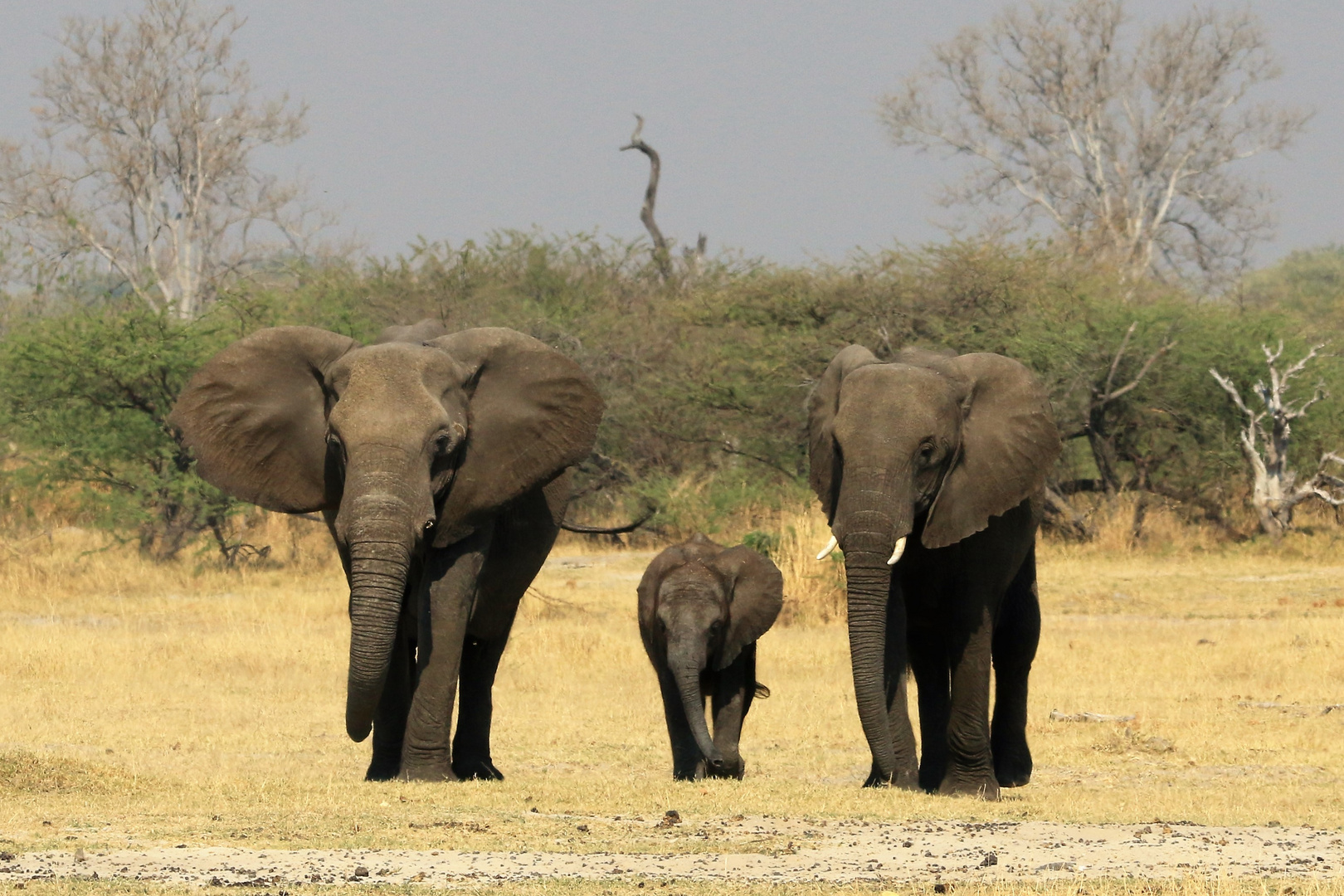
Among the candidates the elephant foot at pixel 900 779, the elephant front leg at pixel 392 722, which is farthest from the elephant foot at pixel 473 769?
the elephant foot at pixel 900 779

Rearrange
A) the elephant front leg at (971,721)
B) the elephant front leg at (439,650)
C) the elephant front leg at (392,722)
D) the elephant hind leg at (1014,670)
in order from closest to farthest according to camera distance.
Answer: the elephant front leg at (439,650)
the elephant front leg at (971,721)
the elephant front leg at (392,722)
the elephant hind leg at (1014,670)

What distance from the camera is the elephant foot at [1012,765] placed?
11055mm

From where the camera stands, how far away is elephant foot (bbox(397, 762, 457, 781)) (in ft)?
32.5

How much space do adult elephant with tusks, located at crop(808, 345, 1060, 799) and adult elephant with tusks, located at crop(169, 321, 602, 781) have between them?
1570mm

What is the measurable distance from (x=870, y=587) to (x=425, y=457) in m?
2.23

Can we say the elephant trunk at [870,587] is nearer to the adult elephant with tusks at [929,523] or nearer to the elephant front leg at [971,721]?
the adult elephant with tusks at [929,523]

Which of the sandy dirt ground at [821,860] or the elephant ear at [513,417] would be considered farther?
the elephant ear at [513,417]

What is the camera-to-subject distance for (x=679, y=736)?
37.0ft

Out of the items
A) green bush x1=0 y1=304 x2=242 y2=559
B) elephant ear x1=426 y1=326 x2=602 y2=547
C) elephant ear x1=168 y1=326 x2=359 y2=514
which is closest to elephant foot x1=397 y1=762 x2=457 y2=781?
elephant ear x1=426 y1=326 x2=602 y2=547

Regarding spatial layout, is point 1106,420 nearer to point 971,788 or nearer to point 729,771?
point 729,771

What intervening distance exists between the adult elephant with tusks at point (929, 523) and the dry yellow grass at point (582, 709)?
18.4 inches

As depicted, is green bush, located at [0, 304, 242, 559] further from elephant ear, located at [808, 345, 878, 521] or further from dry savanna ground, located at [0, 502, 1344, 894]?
elephant ear, located at [808, 345, 878, 521]

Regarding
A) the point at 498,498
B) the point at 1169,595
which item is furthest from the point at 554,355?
the point at 1169,595

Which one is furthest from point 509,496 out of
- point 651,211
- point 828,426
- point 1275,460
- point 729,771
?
point 651,211
